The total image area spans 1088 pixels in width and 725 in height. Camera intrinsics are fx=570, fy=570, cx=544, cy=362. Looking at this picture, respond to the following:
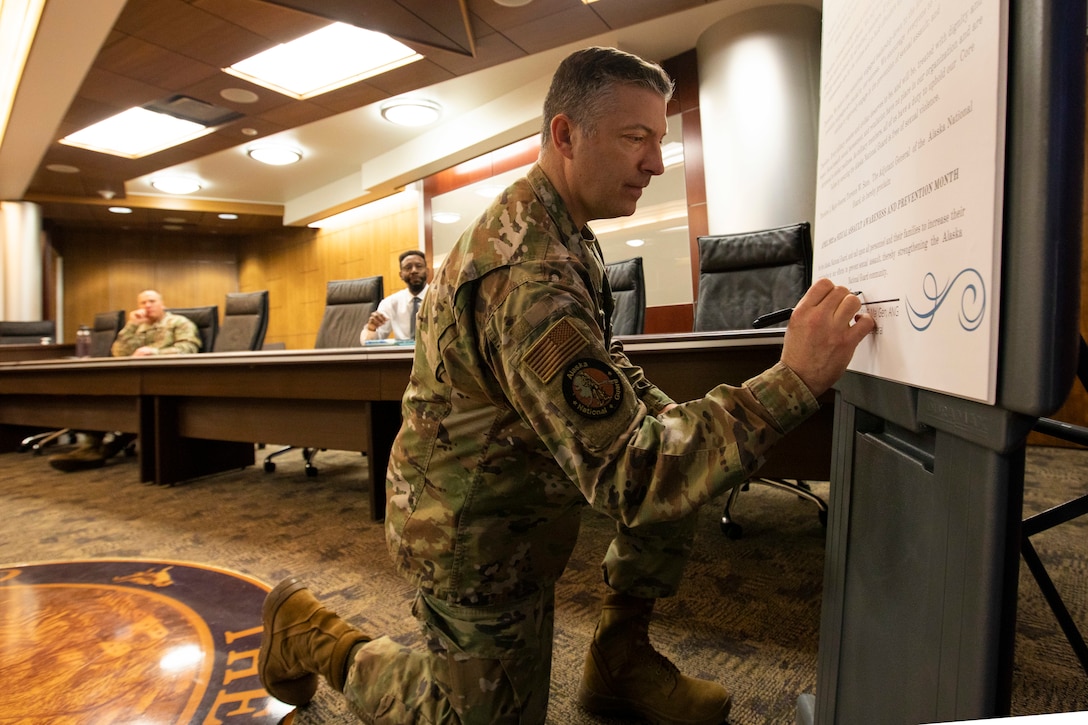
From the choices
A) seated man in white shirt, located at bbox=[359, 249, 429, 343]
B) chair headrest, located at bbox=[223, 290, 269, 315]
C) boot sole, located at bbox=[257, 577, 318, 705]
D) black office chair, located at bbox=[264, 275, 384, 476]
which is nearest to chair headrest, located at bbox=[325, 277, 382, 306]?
black office chair, located at bbox=[264, 275, 384, 476]

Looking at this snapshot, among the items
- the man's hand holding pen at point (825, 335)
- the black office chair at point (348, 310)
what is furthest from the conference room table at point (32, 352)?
the man's hand holding pen at point (825, 335)

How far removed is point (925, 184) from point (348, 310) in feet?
14.0

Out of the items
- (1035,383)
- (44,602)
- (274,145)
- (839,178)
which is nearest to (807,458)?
(839,178)

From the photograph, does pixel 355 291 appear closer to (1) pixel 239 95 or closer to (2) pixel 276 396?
(2) pixel 276 396

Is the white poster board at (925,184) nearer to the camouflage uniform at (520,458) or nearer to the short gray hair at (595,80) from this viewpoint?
the camouflage uniform at (520,458)

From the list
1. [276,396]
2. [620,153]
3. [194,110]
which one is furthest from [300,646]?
[194,110]

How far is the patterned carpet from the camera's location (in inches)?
48.5

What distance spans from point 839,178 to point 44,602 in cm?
241

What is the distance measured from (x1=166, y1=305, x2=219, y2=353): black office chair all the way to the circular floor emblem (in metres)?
4.82

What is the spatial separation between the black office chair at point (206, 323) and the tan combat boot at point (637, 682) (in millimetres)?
4588

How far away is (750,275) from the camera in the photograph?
2.76 meters

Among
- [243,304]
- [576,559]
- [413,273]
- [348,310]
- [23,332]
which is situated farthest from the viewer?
[23,332]

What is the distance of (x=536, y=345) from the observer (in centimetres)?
74

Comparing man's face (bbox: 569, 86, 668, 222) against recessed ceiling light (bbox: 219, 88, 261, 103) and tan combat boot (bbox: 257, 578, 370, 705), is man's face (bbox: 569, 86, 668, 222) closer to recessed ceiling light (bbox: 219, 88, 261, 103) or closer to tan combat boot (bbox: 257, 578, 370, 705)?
tan combat boot (bbox: 257, 578, 370, 705)
